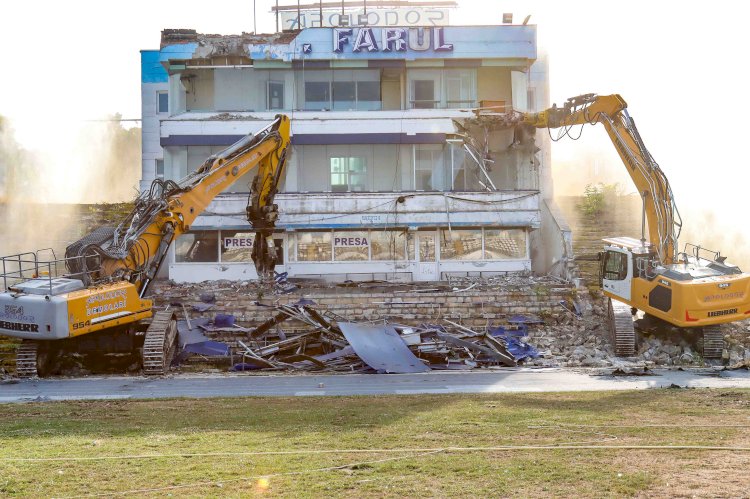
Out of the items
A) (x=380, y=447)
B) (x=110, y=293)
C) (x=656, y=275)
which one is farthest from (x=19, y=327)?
(x=656, y=275)

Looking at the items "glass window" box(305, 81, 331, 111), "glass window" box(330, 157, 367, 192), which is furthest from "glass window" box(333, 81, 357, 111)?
"glass window" box(330, 157, 367, 192)

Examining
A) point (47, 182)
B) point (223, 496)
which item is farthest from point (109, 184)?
point (223, 496)

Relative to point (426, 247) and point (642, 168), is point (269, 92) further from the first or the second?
point (642, 168)

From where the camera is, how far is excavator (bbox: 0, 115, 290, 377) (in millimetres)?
27641

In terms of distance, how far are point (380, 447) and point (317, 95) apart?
35838 millimetres

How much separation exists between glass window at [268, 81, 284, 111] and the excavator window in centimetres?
2015

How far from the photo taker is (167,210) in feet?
104

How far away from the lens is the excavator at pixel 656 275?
30.7 metres

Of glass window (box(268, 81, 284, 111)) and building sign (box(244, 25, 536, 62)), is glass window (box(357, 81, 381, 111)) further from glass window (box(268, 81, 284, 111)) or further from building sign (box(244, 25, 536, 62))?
glass window (box(268, 81, 284, 111))

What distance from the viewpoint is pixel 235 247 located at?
153 feet

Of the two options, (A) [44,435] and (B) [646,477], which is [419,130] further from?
(B) [646,477]

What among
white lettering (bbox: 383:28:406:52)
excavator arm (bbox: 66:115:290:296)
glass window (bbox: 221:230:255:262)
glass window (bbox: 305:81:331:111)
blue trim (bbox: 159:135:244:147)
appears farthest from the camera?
glass window (bbox: 305:81:331:111)

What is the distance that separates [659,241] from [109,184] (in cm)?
8300

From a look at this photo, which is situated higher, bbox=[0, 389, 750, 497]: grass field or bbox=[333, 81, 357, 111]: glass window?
bbox=[333, 81, 357, 111]: glass window
